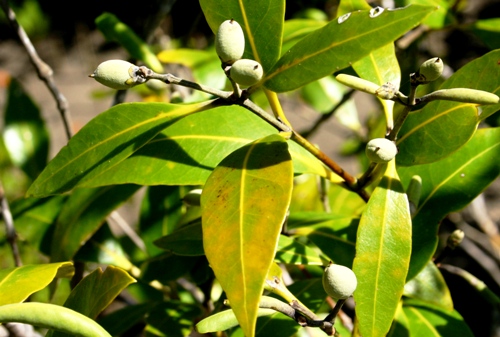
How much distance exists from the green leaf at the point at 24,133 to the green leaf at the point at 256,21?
0.68m

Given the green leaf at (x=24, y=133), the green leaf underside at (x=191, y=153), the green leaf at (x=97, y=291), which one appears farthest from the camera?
the green leaf at (x=24, y=133)

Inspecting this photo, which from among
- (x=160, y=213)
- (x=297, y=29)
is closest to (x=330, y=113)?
(x=297, y=29)

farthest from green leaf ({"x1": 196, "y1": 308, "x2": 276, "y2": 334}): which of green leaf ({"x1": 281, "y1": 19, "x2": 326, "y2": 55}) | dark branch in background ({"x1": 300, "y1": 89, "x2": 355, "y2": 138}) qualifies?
dark branch in background ({"x1": 300, "y1": 89, "x2": 355, "y2": 138})

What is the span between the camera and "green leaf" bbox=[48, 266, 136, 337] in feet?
2.11

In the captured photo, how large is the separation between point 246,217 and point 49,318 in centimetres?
20

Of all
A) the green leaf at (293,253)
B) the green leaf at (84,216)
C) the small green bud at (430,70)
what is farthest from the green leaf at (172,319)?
the small green bud at (430,70)

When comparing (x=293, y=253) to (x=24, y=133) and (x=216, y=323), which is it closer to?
(x=216, y=323)

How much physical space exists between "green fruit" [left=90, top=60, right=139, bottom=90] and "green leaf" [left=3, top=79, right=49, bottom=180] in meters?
0.72

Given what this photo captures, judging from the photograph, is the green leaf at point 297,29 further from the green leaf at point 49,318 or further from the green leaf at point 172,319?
the green leaf at point 49,318

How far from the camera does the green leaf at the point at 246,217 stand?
0.52 metres

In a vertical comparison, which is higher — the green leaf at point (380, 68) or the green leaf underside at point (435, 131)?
the green leaf at point (380, 68)

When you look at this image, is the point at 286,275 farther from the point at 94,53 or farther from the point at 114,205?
the point at 94,53

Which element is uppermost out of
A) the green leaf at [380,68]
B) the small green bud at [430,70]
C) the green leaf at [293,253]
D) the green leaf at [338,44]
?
the green leaf at [338,44]

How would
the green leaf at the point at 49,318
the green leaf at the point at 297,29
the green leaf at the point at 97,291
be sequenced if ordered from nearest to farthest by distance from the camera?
the green leaf at the point at 49,318 < the green leaf at the point at 97,291 < the green leaf at the point at 297,29
